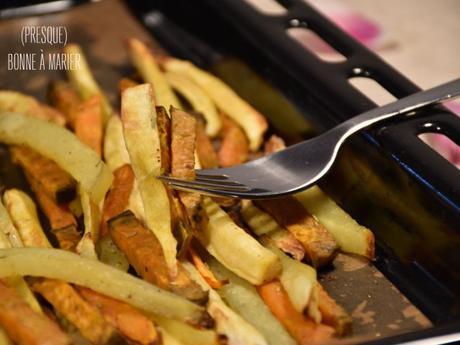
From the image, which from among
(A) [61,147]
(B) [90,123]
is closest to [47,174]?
(A) [61,147]

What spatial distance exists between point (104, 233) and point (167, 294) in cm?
38

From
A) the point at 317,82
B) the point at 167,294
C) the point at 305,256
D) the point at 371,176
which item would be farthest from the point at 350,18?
the point at 167,294

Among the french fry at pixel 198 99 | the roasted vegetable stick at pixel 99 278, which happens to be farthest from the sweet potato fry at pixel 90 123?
the roasted vegetable stick at pixel 99 278

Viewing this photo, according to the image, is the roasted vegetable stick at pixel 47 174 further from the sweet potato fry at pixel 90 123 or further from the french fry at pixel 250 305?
the french fry at pixel 250 305

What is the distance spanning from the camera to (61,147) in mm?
1979

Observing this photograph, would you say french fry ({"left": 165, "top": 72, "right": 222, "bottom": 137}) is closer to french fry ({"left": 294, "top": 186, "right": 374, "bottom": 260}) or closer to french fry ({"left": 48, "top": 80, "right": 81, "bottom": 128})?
french fry ({"left": 48, "top": 80, "right": 81, "bottom": 128})

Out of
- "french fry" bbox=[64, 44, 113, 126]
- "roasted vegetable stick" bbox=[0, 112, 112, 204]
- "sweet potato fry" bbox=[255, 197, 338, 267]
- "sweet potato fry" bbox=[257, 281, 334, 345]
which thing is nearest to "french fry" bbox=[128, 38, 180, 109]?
"french fry" bbox=[64, 44, 113, 126]

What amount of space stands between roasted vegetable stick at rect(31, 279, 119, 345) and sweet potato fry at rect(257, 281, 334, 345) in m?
0.37

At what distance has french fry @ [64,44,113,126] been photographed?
239cm

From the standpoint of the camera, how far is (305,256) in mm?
1894

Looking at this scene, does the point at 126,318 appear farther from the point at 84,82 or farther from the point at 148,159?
the point at 84,82

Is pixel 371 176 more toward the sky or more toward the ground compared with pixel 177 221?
more toward the sky

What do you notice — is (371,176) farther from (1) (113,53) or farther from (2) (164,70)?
(1) (113,53)

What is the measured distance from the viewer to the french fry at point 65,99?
2.32 m
